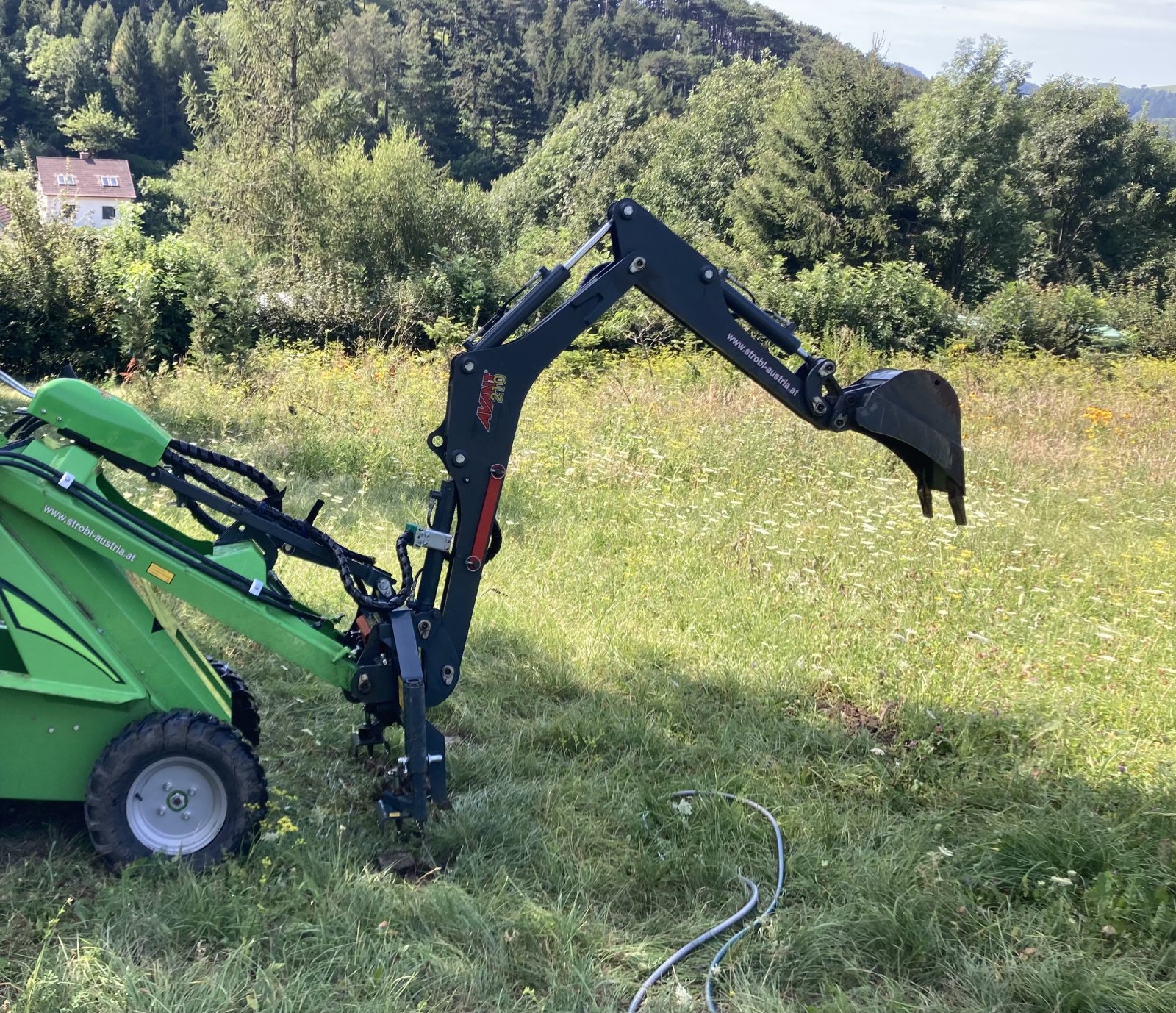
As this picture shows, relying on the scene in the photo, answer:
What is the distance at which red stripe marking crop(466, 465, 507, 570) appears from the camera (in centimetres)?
356

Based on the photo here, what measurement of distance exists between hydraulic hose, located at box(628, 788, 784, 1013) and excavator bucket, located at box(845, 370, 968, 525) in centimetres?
151

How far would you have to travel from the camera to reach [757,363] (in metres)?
3.62

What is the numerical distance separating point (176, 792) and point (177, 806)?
0.05m

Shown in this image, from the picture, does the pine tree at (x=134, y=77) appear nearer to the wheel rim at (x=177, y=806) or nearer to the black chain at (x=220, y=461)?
the black chain at (x=220, y=461)

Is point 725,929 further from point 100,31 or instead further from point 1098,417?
point 100,31

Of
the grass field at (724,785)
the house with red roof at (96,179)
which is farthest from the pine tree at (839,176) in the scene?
the house with red roof at (96,179)

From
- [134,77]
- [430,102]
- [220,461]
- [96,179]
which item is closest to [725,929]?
[220,461]

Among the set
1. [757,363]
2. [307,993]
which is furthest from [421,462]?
[307,993]

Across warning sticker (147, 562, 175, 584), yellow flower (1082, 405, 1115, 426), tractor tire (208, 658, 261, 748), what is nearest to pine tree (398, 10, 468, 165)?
yellow flower (1082, 405, 1115, 426)

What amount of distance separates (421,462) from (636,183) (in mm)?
42496

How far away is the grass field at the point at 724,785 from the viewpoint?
9.64 feet

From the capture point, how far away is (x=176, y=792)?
3230mm

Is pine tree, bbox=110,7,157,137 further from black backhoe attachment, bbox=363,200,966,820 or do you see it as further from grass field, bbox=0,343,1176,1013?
black backhoe attachment, bbox=363,200,966,820

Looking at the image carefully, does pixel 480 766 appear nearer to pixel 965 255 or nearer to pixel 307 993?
pixel 307 993
